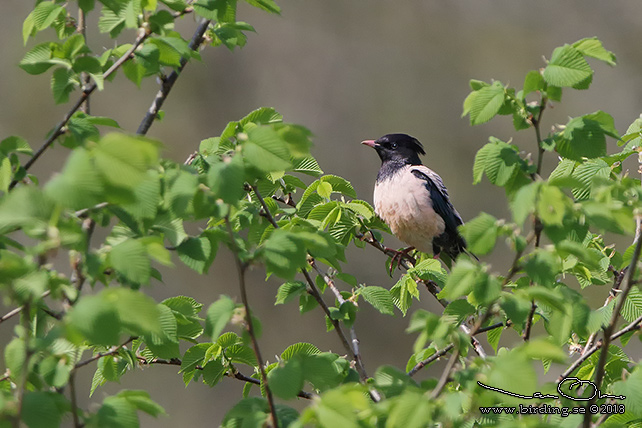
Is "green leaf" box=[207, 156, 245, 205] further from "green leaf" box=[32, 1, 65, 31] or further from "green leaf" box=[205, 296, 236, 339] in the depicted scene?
"green leaf" box=[32, 1, 65, 31]

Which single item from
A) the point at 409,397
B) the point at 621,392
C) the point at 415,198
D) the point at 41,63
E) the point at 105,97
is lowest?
the point at 105,97

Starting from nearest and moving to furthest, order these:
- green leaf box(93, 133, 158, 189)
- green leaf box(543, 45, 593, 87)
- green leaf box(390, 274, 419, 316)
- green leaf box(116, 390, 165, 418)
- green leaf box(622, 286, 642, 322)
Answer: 1. green leaf box(93, 133, 158, 189)
2. green leaf box(116, 390, 165, 418)
3. green leaf box(543, 45, 593, 87)
4. green leaf box(622, 286, 642, 322)
5. green leaf box(390, 274, 419, 316)

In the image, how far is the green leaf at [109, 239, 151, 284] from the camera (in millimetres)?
1676

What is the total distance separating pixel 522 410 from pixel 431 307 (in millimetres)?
9494

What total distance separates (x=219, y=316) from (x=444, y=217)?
12.3 feet

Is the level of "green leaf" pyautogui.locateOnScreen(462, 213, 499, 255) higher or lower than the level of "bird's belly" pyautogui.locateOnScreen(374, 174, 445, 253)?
higher

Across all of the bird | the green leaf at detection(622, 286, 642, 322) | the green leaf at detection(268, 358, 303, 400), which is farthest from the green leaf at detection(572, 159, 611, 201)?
the bird

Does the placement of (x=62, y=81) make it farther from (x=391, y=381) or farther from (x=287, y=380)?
(x=391, y=381)

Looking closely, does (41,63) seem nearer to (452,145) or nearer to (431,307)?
(431,307)

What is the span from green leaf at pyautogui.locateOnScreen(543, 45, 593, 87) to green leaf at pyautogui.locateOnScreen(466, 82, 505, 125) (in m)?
0.15

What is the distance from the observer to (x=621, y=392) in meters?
2.06

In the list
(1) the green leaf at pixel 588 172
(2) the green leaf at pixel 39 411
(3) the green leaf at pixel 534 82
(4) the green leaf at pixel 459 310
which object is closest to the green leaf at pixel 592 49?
(3) the green leaf at pixel 534 82

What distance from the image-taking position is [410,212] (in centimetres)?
522

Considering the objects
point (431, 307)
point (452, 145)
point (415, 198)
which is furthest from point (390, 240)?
point (415, 198)
